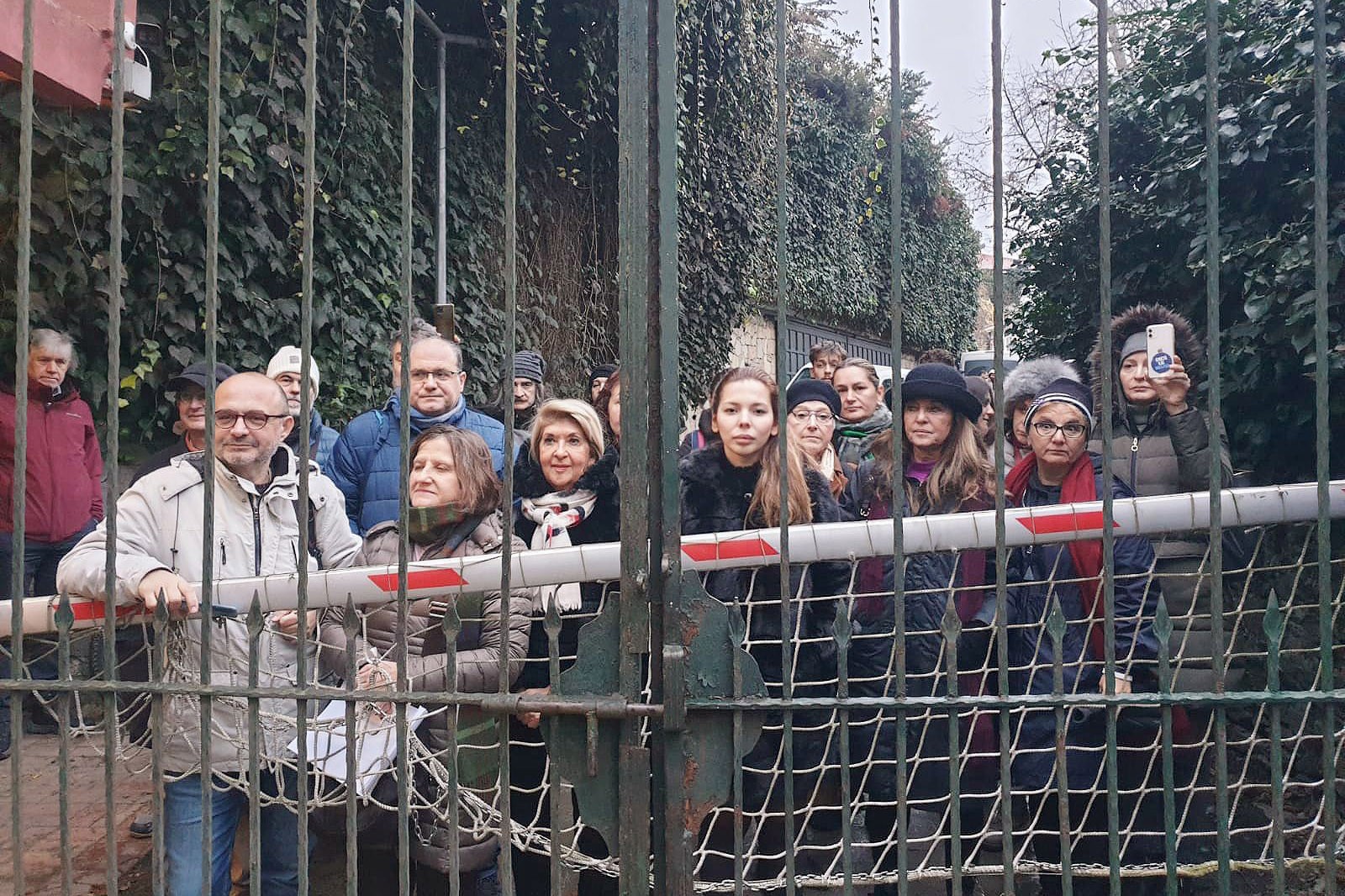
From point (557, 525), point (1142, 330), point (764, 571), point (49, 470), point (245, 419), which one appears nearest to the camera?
point (764, 571)

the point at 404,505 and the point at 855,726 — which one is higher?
the point at 404,505

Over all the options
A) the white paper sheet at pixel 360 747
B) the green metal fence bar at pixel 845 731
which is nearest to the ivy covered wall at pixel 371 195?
the white paper sheet at pixel 360 747

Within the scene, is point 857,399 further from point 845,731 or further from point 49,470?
point 49,470

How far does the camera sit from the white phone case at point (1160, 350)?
3.62 metres

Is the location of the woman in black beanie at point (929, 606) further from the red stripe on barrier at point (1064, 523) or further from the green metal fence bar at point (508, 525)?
the green metal fence bar at point (508, 525)

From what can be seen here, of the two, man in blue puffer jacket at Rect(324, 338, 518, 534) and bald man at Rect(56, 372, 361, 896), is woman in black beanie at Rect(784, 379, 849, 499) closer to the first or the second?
man in blue puffer jacket at Rect(324, 338, 518, 534)

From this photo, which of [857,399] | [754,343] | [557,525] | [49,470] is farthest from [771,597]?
[754,343]

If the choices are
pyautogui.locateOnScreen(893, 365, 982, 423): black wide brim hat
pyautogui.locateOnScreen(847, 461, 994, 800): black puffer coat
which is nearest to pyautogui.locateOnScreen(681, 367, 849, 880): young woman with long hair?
pyautogui.locateOnScreen(847, 461, 994, 800): black puffer coat

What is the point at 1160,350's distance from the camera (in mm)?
3635

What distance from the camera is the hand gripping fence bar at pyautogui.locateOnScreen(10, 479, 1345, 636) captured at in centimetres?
223

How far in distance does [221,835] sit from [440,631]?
2.63 feet

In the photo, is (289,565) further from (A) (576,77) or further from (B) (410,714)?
(A) (576,77)

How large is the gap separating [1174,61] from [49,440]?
5.91 m

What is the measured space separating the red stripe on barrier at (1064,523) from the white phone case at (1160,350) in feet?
5.18
